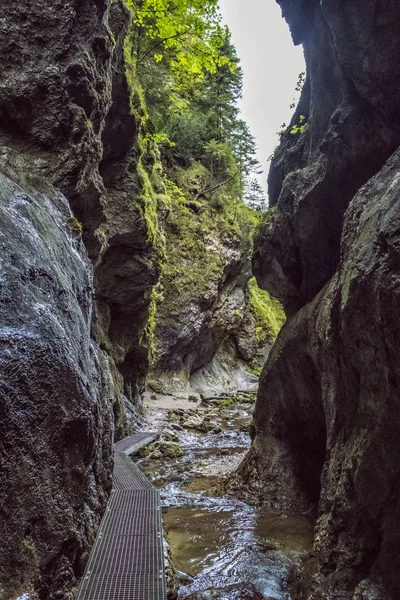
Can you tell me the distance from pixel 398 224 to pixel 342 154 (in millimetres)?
3590

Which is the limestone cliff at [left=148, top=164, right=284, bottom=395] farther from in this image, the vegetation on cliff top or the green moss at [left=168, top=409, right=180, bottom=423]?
the green moss at [left=168, top=409, right=180, bottom=423]

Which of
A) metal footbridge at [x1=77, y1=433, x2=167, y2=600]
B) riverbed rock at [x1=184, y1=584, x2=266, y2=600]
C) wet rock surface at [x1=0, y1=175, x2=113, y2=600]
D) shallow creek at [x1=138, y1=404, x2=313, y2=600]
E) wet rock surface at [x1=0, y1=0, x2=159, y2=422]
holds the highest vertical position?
wet rock surface at [x1=0, y1=0, x2=159, y2=422]

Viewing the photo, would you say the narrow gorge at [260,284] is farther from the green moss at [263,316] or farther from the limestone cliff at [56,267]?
the green moss at [263,316]

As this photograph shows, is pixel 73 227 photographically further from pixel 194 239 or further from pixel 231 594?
pixel 194 239

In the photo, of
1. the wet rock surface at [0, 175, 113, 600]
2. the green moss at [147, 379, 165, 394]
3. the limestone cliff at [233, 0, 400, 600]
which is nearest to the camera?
the wet rock surface at [0, 175, 113, 600]

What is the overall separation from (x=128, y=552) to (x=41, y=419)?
1.97m

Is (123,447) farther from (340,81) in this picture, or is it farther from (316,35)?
(316,35)

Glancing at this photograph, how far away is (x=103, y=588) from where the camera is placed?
140 inches

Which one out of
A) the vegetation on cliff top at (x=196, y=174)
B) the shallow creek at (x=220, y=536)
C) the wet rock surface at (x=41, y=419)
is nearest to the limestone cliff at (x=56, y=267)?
the wet rock surface at (x=41, y=419)

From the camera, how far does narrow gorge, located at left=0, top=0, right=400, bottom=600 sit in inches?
141

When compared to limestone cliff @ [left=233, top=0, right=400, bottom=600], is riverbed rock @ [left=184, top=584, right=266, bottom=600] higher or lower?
lower

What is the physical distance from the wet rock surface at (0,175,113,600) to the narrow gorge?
0.07 feet

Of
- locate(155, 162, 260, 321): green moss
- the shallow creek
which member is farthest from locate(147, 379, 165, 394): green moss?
the shallow creek

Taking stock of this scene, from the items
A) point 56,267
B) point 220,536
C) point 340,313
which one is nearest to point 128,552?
point 220,536
